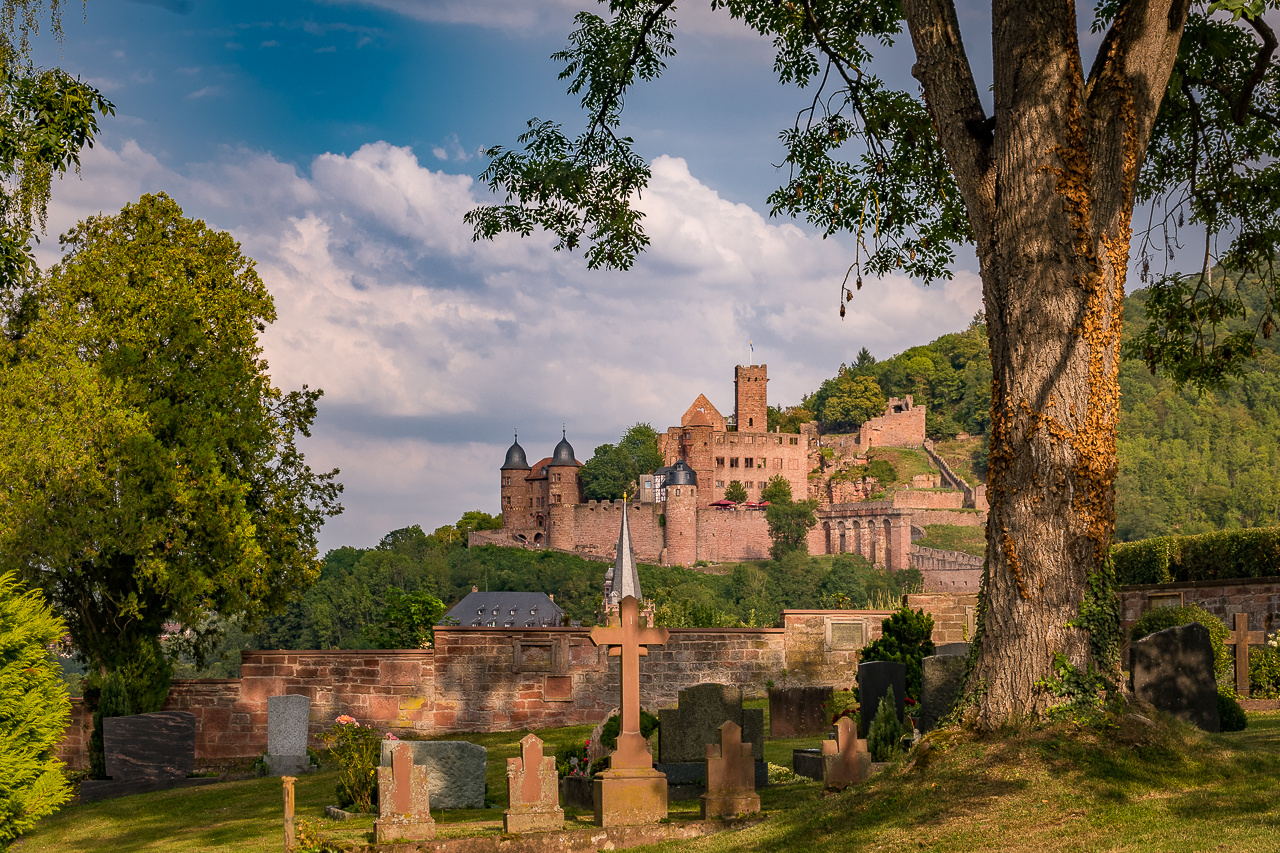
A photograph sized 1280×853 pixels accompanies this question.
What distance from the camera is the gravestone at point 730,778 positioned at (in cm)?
903

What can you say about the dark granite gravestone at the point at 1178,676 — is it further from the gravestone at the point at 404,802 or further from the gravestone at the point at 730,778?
the gravestone at the point at 404,802

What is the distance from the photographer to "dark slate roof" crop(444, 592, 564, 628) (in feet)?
216

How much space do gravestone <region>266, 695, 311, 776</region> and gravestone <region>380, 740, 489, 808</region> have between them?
5287 mm

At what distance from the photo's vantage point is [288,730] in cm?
1577

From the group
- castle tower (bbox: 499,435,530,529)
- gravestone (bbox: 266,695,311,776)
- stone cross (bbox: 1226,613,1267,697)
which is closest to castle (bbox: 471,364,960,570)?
castle tower (bbox: 499,435,530,529)

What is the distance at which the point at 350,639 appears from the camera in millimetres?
70250

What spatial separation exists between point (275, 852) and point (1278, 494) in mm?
94812

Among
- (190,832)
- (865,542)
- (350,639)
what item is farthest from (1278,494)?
(190,832)

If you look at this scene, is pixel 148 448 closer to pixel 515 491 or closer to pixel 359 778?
pixel 359 778

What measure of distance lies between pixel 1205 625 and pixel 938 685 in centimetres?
574

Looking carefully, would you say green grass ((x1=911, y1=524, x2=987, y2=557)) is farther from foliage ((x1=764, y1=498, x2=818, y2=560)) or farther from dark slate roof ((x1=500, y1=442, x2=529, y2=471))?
dark slate roof ((x1=500, y1=442, x2=529, y2=471))

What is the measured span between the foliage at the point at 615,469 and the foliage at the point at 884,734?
93356mm

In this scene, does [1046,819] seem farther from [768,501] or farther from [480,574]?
[768,501]

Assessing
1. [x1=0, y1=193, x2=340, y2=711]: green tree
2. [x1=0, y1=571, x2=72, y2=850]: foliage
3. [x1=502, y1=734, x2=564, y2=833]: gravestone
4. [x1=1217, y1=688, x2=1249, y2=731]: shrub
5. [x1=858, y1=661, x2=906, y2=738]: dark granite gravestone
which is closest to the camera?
[x1=0, y1=571, x2=72, y2=850]: foliage
